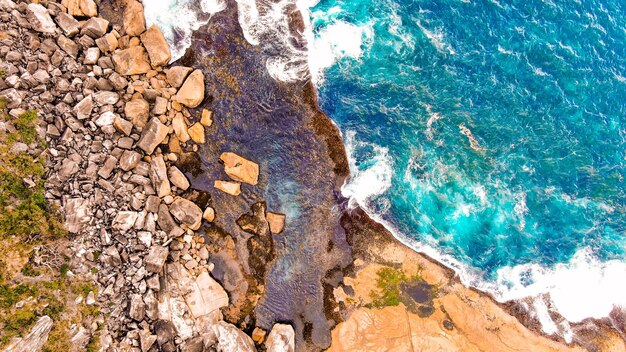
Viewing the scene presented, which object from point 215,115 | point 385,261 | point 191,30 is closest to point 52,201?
point 215,115

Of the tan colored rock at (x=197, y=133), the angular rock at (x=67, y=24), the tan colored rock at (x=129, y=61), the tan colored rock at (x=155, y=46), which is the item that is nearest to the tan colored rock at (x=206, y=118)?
the tan colored rock at (x=197, y=133)

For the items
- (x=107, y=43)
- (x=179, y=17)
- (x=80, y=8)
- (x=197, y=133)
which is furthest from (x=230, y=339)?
(x=80, y=8)

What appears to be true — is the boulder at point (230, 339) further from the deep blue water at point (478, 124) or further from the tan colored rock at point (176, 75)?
the tan colored rock at point (176, 75)

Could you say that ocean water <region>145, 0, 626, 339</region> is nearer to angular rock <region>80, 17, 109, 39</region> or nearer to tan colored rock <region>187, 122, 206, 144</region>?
angular rock <region>80, 17, 109, 39</region>

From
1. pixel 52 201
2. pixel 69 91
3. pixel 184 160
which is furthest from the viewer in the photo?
pixel 184 160

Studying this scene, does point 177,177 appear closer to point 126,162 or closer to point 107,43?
point 126,162

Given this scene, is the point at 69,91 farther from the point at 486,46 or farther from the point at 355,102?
the point at 486,46
